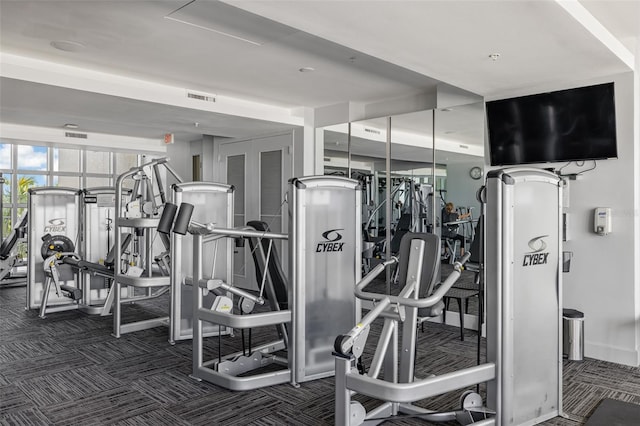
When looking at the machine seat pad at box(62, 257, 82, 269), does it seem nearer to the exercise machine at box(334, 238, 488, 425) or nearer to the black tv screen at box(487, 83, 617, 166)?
the exercise machine at box(334, 238, 488, 425)

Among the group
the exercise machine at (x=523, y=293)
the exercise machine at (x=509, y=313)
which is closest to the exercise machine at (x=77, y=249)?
the exercise machine at (x=509, y=313)

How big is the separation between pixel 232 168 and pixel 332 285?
4.62 metres

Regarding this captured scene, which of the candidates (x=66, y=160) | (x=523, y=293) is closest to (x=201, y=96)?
(x=523, y=293)

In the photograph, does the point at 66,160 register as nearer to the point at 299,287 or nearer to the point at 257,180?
the point at 257,180

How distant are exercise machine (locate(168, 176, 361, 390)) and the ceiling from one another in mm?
1208

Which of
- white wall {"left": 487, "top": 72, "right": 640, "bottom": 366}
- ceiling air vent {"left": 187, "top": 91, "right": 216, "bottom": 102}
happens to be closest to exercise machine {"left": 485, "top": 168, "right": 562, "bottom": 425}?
white wall {"left": 487, "top": 72, "right": 640, "bottom": 366}

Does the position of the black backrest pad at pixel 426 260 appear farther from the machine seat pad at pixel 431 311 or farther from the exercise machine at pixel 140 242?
the exercise machine at pixel 140 242

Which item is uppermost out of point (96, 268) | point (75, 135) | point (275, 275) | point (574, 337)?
point (75, 135)

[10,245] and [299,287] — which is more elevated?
[10,245]

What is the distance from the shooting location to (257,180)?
7.64m

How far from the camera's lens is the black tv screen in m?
4.26

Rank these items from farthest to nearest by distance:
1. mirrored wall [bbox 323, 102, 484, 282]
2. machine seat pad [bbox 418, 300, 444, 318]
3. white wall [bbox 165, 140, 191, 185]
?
white wall [bbox 165, 140, 191, 185], mirrored wall [bbox 323, 102, 484, 282], machine seat pad [bbox 418, 300, 444, 318]

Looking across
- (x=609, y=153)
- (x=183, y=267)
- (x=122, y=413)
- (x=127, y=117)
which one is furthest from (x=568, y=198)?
(x=127, y=117)

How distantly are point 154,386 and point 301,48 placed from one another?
119 inches
